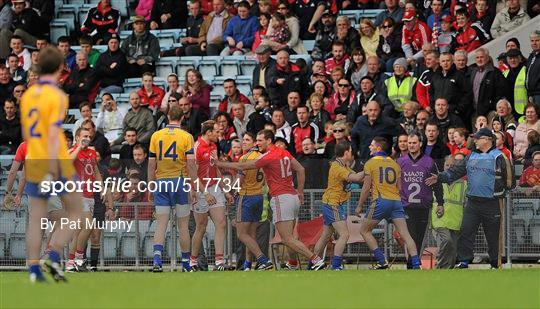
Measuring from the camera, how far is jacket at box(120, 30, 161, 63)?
2531 centimetres

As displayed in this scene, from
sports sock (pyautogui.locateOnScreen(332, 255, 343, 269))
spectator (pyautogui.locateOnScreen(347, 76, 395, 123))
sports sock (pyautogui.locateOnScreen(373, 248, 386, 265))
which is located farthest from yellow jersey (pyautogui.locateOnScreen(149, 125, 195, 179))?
spectator (pyautogui.locateOnScreen(347, 76, 395, 123))

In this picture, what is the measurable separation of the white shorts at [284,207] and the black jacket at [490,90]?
3712 millimetres

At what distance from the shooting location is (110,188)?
19.9m

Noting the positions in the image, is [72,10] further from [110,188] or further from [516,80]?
[516,80]

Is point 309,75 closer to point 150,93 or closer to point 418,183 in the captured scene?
point 150,93

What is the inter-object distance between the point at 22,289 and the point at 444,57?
10.3m

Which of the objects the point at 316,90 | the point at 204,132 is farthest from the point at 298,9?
the point at 204,132

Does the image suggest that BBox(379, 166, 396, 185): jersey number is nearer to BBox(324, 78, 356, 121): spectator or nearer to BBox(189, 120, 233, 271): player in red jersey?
BBox(189, 120, 233, 271): player in red jersey

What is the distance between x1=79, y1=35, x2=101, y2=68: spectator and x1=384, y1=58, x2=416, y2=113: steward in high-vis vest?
6578mm

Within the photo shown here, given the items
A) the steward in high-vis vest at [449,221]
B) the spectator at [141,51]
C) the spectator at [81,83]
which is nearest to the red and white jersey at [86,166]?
the steward in high-vis vest at [449,221]

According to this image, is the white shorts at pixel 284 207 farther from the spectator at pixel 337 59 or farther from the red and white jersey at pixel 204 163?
the spectator at pixel 337 59

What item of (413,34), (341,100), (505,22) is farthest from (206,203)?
(505,22)

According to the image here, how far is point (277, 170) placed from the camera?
18.7 meters

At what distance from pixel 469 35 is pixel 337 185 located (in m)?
4.86
